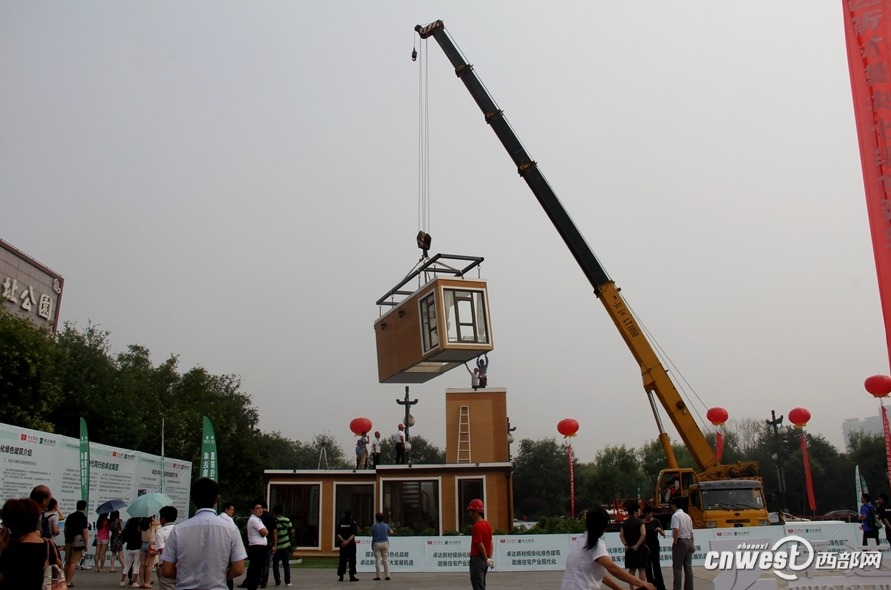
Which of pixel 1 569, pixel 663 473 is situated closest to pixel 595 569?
pixel 1 569

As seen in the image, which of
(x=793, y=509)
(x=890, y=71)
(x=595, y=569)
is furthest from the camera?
(x=793, y=509)

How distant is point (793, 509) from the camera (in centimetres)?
5931

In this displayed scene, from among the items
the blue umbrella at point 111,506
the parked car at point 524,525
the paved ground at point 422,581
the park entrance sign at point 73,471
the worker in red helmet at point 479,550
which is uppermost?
the park entrance sign at point 73,471

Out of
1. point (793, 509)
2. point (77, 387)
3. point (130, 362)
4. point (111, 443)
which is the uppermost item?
point (130, 362)

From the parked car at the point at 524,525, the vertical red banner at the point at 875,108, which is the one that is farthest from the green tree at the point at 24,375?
the vertical red banner at the point at 875,108

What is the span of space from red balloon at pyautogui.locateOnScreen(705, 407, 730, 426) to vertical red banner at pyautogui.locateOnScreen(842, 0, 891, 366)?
21021 mm

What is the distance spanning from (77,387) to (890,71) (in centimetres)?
2911

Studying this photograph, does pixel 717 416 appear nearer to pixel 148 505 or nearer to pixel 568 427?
pixel 568 427

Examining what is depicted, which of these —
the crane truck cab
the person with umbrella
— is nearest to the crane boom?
the crane truck cab

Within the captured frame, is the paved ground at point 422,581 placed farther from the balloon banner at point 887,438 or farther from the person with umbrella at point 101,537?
the balloon banner at point 887,438

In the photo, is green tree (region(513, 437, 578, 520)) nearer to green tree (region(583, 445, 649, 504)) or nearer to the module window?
green tree (region(583, 445, 649, 504))

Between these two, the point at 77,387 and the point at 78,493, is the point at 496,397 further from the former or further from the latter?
the point at 77,387

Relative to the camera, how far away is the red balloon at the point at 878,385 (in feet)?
80.5

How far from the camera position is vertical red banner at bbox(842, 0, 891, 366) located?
7.90 metres
